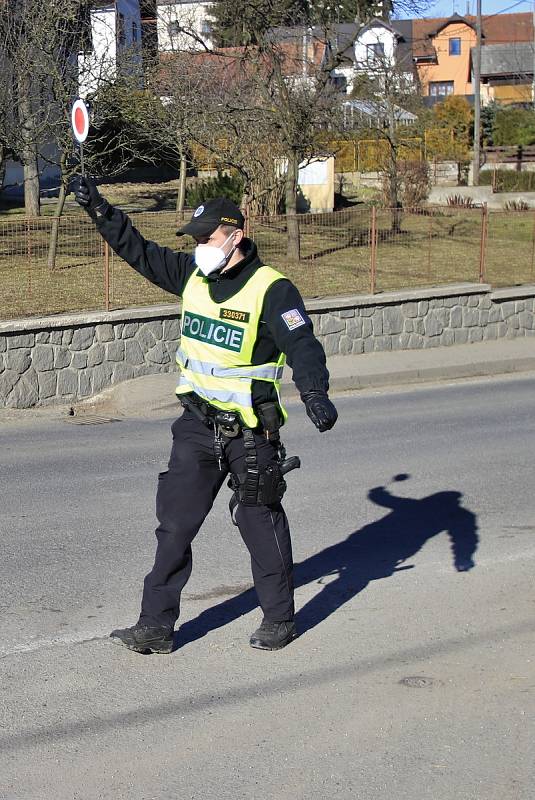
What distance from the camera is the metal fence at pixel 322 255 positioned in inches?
544

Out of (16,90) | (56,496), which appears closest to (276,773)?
(56,496)

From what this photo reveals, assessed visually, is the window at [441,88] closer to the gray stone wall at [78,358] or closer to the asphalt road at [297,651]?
the gray stone wall at [78,358]

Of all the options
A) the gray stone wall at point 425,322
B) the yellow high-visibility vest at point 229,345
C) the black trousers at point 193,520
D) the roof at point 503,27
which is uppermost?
the roof at point 503,27

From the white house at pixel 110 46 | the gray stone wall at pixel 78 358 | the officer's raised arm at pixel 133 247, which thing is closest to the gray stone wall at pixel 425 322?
the gray stone wall at pixel 78 358

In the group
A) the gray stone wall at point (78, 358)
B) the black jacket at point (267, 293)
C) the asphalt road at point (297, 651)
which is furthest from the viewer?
the gray stone wall at point (78, 358)

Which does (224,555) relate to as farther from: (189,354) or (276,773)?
(276,773)

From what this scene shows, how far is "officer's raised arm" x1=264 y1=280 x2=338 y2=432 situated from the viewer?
14.8 ft

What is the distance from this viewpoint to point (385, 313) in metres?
16.5

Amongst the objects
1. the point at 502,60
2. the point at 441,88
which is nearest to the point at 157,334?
the point at 441,88

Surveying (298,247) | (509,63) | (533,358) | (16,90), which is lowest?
(533,358)

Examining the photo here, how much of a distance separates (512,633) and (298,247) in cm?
1239

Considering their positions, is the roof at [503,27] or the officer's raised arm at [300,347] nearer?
the officer's raised arm at [300,347]

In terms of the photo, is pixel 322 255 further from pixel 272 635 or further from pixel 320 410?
pixel 320 410

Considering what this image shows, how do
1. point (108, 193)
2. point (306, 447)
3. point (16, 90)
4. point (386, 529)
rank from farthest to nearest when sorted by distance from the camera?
point (108, 193)
point (16, 90)
point (306, 447)
point (386, 529)
